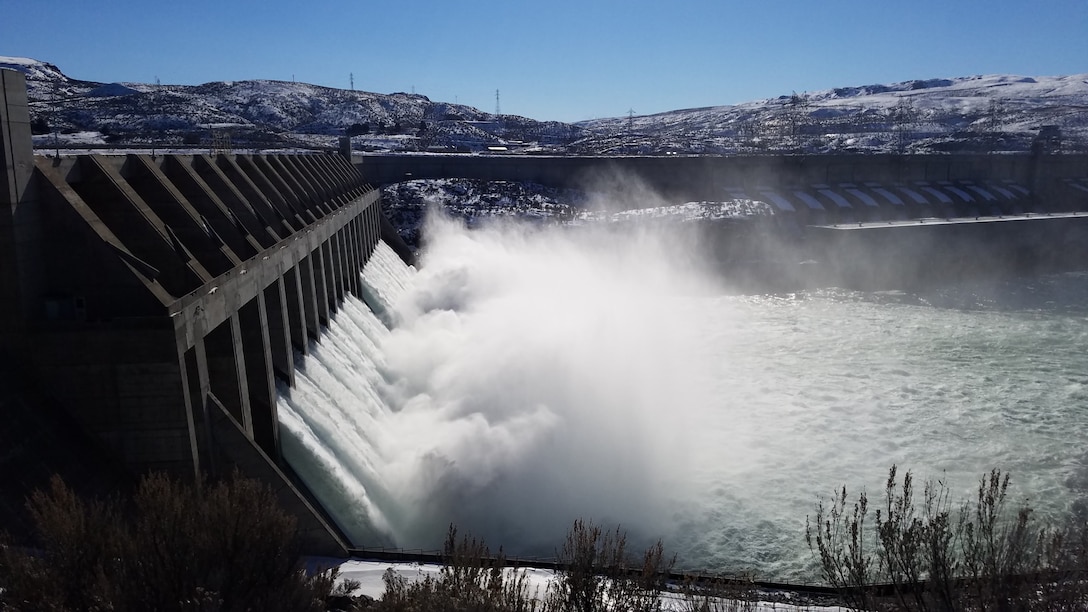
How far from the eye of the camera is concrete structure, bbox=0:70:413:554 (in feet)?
37.8

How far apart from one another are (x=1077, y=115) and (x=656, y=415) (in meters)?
153

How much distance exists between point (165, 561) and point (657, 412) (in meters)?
17.6

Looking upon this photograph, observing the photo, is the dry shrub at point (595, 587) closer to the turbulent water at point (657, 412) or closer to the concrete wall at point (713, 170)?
the turbulent water at point (657, 412)

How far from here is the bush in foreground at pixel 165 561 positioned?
7.78 meters

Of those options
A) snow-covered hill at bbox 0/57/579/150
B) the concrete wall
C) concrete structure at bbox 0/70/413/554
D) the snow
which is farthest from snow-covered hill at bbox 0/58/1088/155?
the snow

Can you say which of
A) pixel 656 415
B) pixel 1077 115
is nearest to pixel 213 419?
pixel 656 415

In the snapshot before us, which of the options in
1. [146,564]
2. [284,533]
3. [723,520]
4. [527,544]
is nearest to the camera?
[146,564]

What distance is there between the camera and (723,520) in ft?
58.8

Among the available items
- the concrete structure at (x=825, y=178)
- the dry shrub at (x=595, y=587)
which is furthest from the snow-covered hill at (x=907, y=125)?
the dry shrub at (x=595, y=587)

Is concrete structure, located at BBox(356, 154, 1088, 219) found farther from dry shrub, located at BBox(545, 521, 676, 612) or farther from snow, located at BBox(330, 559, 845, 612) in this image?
dry shrub, located at BBox(545, 521, 676, 612)

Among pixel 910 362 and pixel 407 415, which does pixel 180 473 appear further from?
pixel 910 362

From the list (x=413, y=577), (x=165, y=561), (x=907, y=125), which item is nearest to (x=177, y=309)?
(x=165, y=561)

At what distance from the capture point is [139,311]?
38.8 feet

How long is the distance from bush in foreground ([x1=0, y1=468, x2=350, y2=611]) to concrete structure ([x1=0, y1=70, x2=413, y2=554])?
3.01 m
